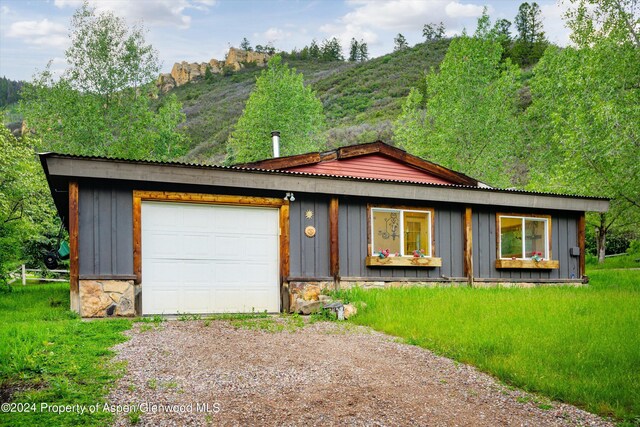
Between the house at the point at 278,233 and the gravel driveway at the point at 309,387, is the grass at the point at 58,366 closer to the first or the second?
the gravel driveway at the point at 309,387

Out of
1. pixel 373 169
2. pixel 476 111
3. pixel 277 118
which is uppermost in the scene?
pixel 277 118

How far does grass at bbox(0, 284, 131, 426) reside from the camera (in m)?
4.03

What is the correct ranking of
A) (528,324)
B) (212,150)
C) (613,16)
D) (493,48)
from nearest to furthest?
(528,324), (613,16), (493,48), (212,150)

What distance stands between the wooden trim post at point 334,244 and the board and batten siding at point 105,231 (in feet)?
12.6

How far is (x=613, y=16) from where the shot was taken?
Result: 56.9 feet

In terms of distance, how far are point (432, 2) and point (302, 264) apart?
7535cm

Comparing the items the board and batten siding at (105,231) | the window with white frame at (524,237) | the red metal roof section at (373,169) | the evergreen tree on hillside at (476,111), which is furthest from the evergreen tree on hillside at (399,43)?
the board and batten siding at (105,231)

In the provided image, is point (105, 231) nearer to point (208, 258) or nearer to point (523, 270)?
point (208, 258)

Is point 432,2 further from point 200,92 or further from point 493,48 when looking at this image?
point 493,48

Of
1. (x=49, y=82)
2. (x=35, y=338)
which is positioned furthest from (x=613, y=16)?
(x=49, y=82)

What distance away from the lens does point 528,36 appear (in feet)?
203

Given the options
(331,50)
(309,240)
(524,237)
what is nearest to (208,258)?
(309,240)

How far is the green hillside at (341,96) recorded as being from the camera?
4691 cm

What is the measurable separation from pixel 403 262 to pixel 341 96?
52.9m
